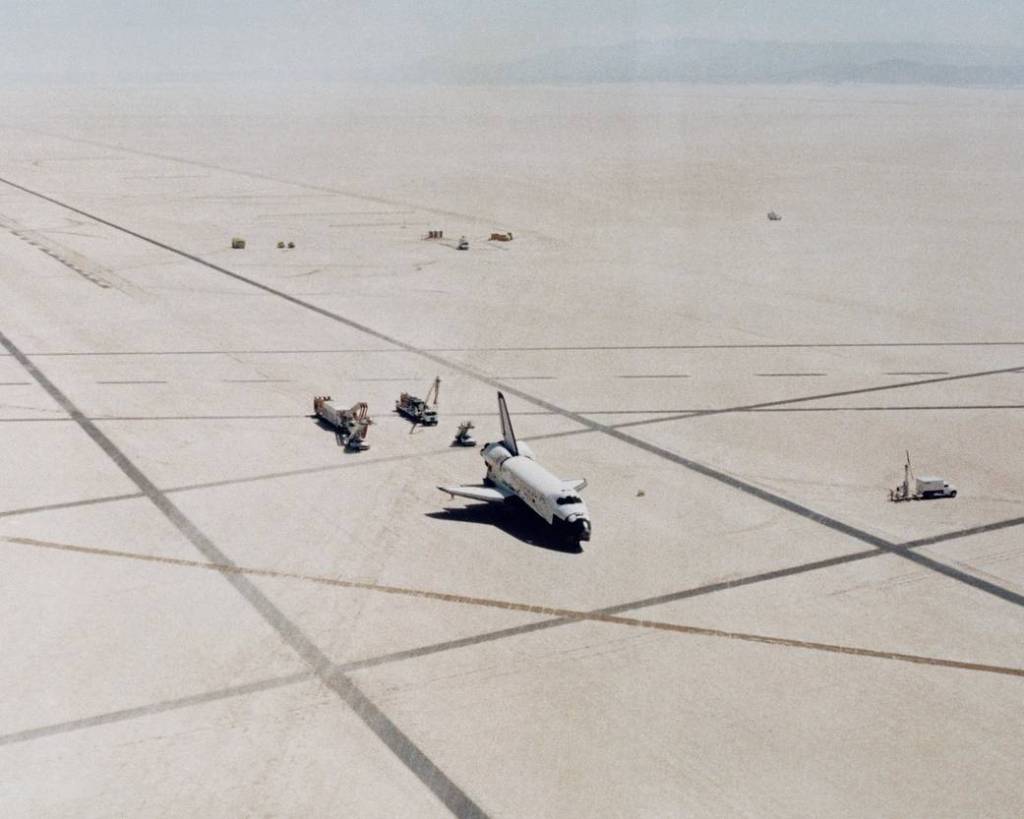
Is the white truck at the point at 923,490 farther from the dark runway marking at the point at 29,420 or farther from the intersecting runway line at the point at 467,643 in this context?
the dark runway marking at the point at 29,420

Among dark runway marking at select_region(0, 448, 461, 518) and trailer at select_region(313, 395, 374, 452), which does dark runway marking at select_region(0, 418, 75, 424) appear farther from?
trailer at select_region(313, 395, 374, 452)

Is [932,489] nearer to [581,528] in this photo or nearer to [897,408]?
[897,408]

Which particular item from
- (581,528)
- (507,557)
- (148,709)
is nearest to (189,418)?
(507,557)

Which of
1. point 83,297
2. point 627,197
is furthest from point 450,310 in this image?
point 627,197

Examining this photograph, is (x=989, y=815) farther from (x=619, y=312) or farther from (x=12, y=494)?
(x=619, y=312)

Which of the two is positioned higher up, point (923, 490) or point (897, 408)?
point (897, 408)

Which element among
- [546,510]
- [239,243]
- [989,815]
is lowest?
[989,815]

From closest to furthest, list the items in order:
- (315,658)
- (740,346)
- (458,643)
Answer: (315,658)
(458,643)
(740,346)
